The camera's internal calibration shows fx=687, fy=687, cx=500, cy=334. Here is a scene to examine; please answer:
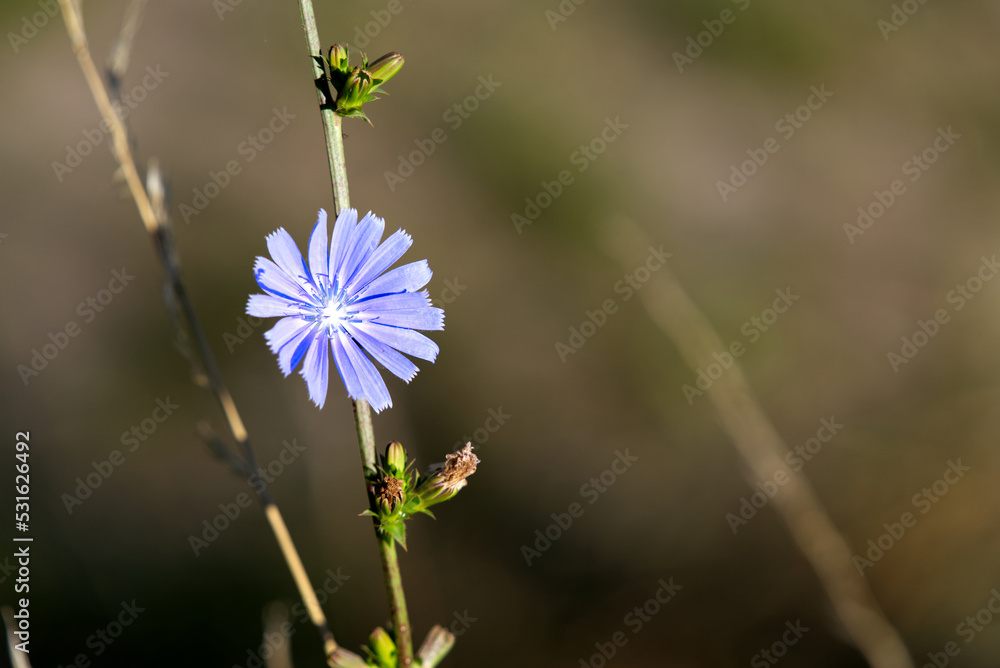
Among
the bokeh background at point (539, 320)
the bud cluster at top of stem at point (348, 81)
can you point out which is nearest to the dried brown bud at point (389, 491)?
the bud cluster at top of stem at point (348, 81)

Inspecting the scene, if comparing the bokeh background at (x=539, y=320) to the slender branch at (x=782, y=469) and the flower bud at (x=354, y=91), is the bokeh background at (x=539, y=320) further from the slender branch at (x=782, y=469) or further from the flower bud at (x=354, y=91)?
the flower bud at (x=354, y=91)

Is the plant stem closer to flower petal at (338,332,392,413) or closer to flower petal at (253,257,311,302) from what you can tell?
flower petal at (338,332,392,413)

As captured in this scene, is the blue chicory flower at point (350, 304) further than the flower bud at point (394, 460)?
No

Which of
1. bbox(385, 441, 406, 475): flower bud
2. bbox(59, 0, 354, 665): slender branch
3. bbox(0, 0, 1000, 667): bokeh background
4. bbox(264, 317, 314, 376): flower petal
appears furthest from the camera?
bbox(0, 0, 1000, 667): bokeh background

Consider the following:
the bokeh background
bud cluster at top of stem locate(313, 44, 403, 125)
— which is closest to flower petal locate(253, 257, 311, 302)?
bud cluster at top of stem locate(313, 44, 403, 125)

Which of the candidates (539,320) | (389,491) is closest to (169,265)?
(389,491)

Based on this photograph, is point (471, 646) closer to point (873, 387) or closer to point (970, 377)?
point (873, 387)
